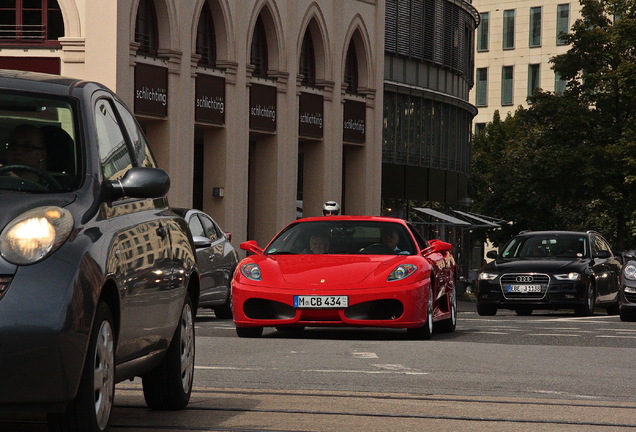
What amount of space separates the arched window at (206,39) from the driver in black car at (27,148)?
108 feet

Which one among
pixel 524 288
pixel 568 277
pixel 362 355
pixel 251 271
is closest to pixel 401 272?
pixel 251 271

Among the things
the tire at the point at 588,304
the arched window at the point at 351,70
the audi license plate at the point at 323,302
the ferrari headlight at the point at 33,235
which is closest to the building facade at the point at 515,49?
the arched window at the point at 351,70

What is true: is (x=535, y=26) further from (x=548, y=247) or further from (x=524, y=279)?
(x=524, y=279)

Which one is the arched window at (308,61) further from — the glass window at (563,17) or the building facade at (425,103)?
the glass window at (563,17)

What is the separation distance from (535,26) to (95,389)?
360ft

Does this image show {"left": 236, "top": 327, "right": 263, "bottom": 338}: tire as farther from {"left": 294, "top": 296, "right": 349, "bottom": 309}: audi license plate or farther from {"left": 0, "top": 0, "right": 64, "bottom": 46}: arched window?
{"left": 0, "top": 0, "right": 64, "bottom": 46}: arched window

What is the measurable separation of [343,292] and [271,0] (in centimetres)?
2727

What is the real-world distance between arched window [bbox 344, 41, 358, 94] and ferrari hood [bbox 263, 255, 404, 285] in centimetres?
3213

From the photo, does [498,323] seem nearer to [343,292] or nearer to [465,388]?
[343,292]

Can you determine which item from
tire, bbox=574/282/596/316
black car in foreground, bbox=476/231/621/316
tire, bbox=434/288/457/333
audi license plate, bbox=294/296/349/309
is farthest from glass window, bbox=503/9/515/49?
audi license plate, bbox=294/296/349/309

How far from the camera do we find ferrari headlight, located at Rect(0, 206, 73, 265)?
6133 mm

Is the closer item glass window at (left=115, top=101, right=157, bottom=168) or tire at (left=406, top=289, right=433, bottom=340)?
glass window at (left=115, top=101, right=157, bottom=168)

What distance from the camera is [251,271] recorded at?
53.1 ft

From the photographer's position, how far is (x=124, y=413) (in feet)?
27.2
